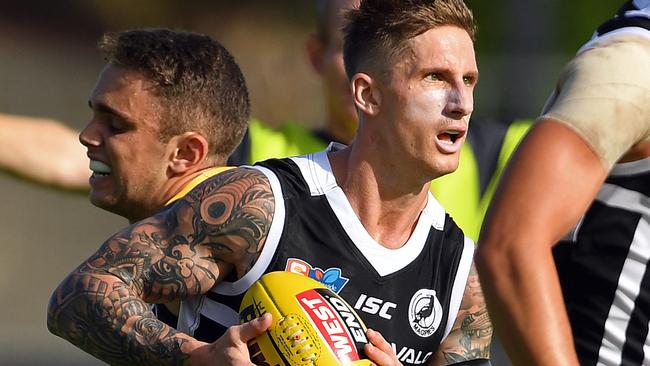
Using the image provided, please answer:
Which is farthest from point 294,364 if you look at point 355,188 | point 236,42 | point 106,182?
point 236,42

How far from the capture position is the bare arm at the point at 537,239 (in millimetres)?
2295

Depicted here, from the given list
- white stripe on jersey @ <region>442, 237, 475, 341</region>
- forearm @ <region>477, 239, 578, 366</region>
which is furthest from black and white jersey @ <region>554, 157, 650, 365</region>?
white stripe on jersey @ <region>442, 237, 475, 341</region>

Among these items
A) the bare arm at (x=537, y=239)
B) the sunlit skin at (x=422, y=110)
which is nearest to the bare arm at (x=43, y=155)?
the sunlit skin at (x=422, y=110)

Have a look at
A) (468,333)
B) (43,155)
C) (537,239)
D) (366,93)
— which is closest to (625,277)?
(537,239)

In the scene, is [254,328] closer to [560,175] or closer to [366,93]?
[366,93]

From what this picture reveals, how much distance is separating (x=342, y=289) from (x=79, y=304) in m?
0.75

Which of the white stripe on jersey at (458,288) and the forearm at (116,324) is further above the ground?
the forearm at (116,324)

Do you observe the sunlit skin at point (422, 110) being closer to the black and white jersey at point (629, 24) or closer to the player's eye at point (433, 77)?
the player's eye at point (433, 77)

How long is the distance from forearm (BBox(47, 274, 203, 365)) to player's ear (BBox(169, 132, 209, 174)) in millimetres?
817

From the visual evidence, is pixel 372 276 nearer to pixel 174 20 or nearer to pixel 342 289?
pixel 342 289

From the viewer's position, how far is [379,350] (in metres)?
3.25

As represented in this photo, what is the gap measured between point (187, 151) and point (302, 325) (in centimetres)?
119

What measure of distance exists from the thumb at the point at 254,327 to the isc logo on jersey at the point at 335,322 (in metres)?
0.10

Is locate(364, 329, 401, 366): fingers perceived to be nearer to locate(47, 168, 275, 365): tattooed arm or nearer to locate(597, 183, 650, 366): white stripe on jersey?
locate(47, 168, 275, 365): tattooed arm
